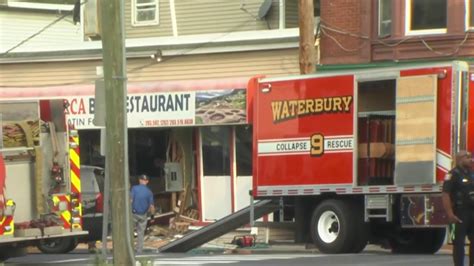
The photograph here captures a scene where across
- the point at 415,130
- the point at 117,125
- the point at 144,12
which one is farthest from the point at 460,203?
the point at 144,12

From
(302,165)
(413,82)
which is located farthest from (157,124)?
(413,82)

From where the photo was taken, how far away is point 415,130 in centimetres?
1712

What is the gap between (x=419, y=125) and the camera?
55.9 feet

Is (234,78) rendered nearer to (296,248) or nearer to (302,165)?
(296,248)

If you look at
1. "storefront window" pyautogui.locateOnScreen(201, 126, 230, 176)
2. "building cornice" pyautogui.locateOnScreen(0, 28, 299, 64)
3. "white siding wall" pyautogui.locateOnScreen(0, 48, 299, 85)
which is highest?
"building cornice" pyautogui.locateOnScreen(0, 28, 299, 64)

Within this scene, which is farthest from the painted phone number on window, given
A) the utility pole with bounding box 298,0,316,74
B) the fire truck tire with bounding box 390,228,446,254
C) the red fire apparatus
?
the red fire apparatus

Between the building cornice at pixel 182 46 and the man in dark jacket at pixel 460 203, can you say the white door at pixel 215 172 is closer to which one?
the building cornice at pixel 182 46

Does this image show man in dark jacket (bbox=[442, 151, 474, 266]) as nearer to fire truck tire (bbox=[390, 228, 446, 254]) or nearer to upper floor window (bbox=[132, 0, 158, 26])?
fire truck tire (bbox=[390, 228, 446, 254])

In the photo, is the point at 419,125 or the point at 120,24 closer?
the point at 120,24

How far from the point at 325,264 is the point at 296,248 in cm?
578

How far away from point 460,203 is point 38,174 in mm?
6894

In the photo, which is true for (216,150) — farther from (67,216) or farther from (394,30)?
(67,216)

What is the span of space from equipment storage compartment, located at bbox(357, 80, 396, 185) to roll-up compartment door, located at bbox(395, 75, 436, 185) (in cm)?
56

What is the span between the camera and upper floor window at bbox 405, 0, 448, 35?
22969 millimetres
